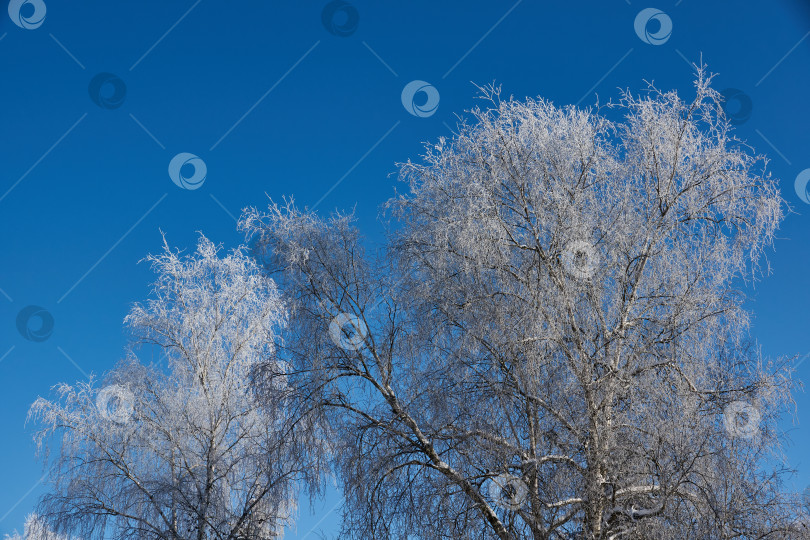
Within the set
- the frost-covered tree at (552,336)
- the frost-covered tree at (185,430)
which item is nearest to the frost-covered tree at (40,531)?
the frost-covered tree at (185,430)

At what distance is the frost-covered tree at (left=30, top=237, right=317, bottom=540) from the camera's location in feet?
44.7

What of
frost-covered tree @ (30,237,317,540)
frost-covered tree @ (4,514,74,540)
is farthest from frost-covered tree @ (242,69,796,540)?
frost-covered tree @ (4,514,74,540)

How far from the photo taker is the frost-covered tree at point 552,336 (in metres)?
8.93

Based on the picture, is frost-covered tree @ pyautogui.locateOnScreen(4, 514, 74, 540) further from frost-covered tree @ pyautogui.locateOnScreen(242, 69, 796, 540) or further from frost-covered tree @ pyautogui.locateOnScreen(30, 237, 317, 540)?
frost-covered tree @ pyautogui.locateOnScreen(242, 69, 796, 540)

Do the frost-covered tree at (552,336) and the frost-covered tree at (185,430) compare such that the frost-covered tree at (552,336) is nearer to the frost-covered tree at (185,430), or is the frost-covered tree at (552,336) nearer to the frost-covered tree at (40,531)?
the frost-covered tree at (185,430)

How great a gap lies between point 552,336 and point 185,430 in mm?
8679

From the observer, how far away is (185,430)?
48.4ft

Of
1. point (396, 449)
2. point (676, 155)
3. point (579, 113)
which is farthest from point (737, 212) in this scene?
point (396, 449)

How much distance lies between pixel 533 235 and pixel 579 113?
2.59m

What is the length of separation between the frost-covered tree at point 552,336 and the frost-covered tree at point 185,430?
1709mm

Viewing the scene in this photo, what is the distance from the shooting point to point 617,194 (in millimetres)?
11094

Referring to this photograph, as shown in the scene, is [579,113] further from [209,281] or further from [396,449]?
[209,281]

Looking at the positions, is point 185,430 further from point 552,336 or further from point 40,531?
point 552,336

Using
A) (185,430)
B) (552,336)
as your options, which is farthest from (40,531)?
(552,336)
